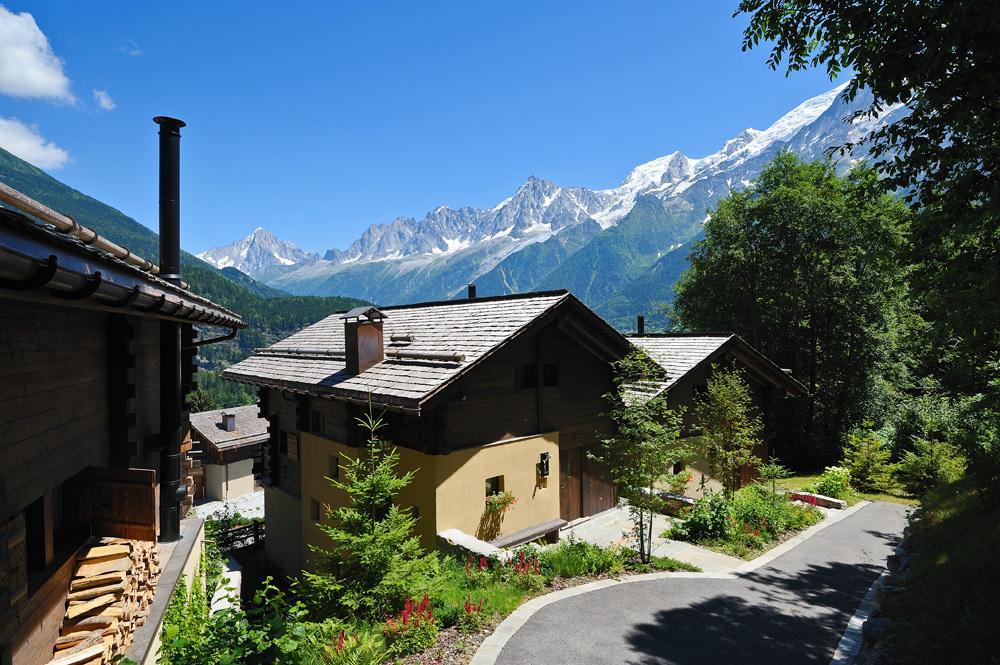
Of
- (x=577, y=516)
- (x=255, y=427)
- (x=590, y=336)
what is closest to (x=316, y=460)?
(x=577, y=516)

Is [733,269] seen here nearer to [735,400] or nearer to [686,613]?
[735,400]

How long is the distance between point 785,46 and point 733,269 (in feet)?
82.6

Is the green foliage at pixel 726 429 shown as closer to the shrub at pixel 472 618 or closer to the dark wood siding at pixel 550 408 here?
the dark wood siding at pixel 550 408

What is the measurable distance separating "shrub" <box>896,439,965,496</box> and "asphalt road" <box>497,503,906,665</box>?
10487 millimetres

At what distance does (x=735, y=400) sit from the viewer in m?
15.5

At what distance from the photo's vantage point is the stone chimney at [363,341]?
14453 millimetres

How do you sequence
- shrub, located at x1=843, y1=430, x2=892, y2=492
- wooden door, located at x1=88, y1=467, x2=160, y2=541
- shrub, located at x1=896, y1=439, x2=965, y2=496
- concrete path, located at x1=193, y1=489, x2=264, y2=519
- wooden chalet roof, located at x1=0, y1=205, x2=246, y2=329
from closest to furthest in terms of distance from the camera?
wooden chalet roof, located at x1=0, y1=205, x2=246, y2=329, wooden door, located at x1=88, y1=467, x2=160, y2=541, shrub, located at x1=896, y1=439, x2=965, y2=496, shrub, located at x1=843, y1=430, x2=892, y2=492, concrete path, located at x1=193, y1=489, x2=264, y2=519

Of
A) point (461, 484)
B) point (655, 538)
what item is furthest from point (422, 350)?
point (655, 538)

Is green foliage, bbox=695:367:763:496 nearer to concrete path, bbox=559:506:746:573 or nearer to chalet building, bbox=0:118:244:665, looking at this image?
concrete path, bbox=559:506:746:573

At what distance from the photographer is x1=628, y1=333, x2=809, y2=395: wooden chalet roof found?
59.6 feet

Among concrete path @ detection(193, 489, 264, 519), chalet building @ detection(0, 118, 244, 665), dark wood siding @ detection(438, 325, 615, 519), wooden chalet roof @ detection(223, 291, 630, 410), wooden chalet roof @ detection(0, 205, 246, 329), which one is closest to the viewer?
wooden chalet roof @ detection(0, 205, 246, 329)

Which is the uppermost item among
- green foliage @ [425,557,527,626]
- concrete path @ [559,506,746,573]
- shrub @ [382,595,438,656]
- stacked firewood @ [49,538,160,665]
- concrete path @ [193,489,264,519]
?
stacked firewood @ [49,538,160,665]

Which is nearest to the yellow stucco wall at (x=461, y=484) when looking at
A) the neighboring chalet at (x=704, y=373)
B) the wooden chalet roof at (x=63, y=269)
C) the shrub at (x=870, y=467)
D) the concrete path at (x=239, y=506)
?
the neighboring chalet at (x=704, y=373)

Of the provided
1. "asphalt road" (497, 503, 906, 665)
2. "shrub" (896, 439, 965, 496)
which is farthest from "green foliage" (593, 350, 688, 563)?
"shrub" (896, 439, 965, 496)
